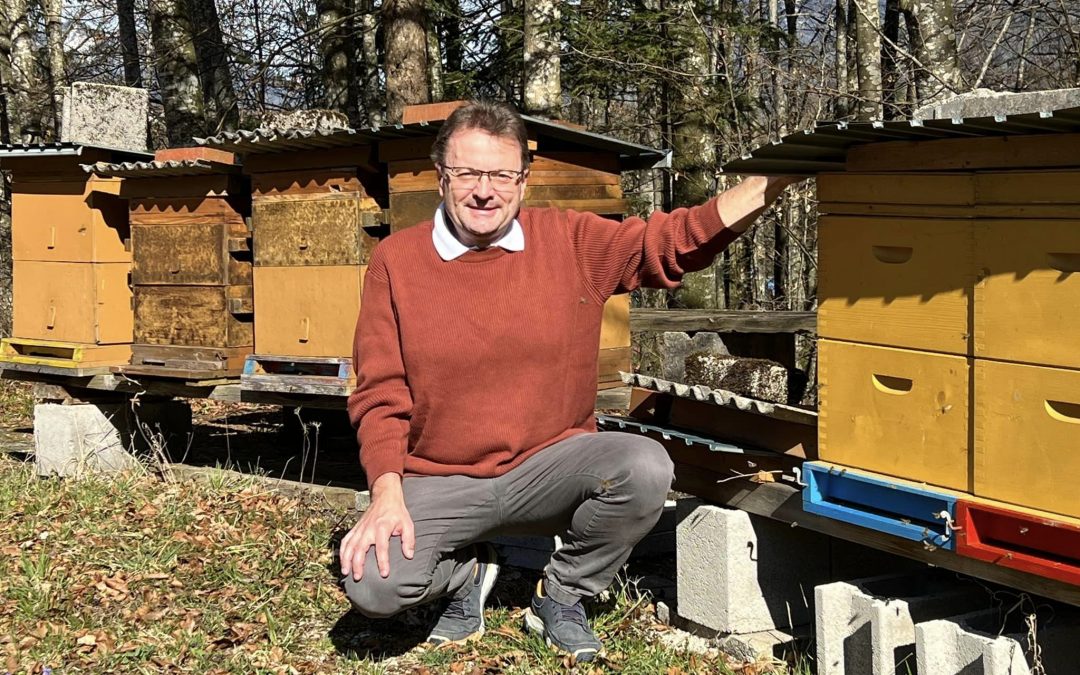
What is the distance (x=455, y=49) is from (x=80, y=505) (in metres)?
7.81

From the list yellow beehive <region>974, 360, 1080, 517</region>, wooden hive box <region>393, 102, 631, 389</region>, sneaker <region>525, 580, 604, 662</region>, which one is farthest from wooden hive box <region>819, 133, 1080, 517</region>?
wooden hive box <region>393, 102, 631, 389</region>

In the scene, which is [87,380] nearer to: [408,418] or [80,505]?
[80,505]

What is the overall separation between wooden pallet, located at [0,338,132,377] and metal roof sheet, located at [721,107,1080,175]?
454 centimetres

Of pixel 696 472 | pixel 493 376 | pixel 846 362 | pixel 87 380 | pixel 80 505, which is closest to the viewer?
pixel 846 362

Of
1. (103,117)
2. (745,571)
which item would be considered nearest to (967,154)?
(745,571)

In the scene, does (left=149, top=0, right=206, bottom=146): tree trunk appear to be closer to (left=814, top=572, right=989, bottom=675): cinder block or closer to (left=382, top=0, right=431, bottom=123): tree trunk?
(left=382, top=0, right=431, bottom=123): tree trunk

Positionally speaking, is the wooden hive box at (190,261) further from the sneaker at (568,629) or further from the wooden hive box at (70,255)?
the sneaker at (568,629)

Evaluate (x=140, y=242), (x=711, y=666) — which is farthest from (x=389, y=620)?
(x=140, y=242)

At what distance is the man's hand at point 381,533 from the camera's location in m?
3.45

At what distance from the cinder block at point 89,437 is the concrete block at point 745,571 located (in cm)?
406

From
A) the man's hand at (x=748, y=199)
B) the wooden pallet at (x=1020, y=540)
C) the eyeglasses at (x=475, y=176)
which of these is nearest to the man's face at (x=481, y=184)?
the eyeglasses at (x=475, y=176)

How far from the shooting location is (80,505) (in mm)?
5793

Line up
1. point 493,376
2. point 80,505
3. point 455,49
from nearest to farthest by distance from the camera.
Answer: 1. point 493,376
2. point 80,505
3. point 455,49

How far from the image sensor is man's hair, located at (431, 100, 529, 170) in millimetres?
3758
